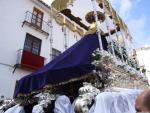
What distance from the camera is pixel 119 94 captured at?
7.02ft

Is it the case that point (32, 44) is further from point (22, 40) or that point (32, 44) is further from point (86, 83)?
point (86, 83)

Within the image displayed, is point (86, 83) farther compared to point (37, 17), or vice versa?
point (37, 17)

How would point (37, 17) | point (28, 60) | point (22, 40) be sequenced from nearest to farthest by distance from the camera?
point (28, 60)
point (22, 40)
point (37, 17)

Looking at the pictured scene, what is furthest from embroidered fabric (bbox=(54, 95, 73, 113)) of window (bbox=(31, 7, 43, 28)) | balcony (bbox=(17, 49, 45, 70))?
window (bbox=(31, 7, 43, 28))

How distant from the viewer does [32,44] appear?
10.7m

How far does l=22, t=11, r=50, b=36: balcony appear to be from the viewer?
10568 millimetres

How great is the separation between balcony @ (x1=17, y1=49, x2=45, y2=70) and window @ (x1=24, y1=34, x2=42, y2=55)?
1.90ft

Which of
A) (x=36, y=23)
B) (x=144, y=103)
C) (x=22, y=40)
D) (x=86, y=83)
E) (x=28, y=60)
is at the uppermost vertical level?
(x=36, y=23)

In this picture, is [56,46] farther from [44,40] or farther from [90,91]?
[90,91]

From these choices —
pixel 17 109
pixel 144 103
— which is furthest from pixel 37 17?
pixel 144 103

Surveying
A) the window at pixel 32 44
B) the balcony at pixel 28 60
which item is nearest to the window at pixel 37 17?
the window at pixel 32 44

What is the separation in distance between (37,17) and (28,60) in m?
3.11

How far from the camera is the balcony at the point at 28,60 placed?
9328 mm

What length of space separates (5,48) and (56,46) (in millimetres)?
3473
